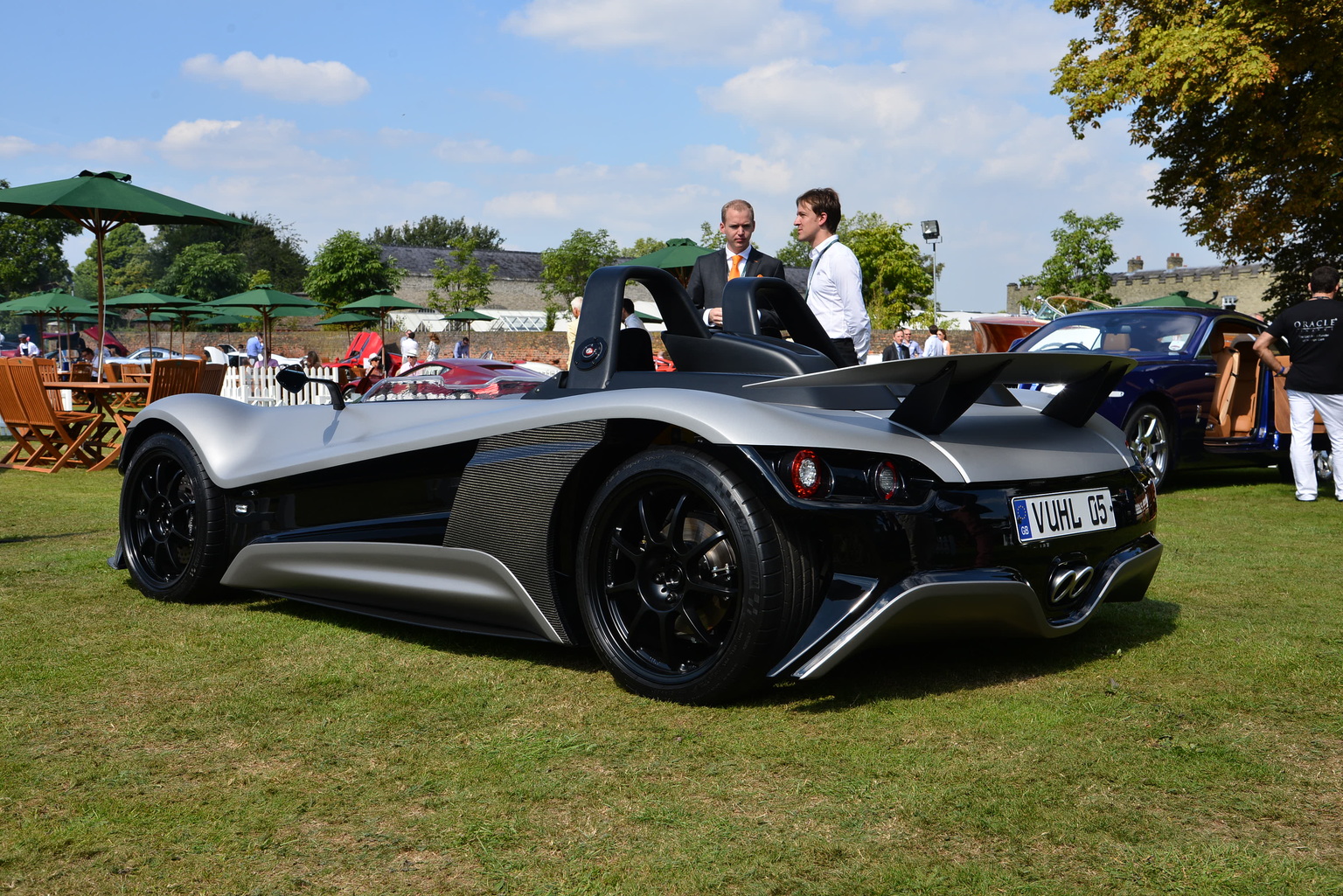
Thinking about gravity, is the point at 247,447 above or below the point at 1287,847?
above

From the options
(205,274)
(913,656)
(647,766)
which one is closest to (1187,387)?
(913,656)

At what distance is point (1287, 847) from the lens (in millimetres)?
2195

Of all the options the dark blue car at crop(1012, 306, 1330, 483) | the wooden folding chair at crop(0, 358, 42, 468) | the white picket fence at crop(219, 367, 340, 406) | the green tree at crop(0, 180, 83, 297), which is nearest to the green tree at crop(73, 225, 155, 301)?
the green tree at crop(0, 180, 83, 297)

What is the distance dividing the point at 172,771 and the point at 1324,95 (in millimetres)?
18256

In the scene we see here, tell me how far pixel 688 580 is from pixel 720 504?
273mm

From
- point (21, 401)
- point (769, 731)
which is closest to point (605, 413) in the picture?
point (769, 731)

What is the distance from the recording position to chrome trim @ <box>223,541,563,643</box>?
11.6ft

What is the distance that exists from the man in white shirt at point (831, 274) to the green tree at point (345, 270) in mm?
60207

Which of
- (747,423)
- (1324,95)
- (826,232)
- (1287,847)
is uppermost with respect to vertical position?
(1324,95)

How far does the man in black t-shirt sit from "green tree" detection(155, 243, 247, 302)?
300 ft

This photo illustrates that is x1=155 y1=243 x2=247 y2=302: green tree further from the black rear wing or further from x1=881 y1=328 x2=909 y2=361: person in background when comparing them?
the black rear wing

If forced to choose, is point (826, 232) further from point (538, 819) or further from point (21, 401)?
point (21, 401)

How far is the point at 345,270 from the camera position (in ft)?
208

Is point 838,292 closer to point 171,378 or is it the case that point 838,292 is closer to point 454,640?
point 454,640
